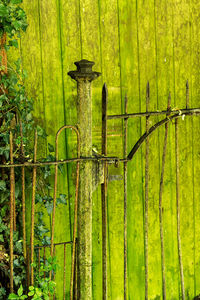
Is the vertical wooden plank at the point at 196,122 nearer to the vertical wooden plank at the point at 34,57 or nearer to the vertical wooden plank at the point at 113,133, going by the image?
the vertical wooden plank at the point at 113,133

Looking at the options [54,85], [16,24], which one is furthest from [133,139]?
[16,24]

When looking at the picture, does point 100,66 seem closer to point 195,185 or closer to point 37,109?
point 37,109

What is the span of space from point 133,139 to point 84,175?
1.06m

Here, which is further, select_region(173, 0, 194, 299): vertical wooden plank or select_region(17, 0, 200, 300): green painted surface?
select_region(173, 0, 194, 299): vertical wooden plank

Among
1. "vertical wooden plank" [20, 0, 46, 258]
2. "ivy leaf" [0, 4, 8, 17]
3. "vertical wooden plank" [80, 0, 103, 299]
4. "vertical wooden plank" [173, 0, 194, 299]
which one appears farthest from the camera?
"vertical wooden plank" [173, 0, 194, 299]

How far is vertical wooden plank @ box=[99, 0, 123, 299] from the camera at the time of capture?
8.66 feet

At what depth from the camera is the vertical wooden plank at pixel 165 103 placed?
2.78 m

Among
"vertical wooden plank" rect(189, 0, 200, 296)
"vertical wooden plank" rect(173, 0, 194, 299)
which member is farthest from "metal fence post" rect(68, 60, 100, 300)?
"vertical wooden plank" rect(189, 0, 200, 296)

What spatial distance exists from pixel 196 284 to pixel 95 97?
6.37 ft

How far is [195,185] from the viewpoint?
3057 millimetres

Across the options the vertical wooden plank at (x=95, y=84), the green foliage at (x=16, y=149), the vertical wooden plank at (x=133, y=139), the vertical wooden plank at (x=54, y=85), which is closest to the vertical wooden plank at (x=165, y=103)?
the vertical wooden plank at (x=133, y=139)

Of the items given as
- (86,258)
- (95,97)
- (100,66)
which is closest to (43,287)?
(86,258)

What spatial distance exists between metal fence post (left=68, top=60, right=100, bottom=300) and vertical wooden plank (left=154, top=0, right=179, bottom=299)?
1.21 metres

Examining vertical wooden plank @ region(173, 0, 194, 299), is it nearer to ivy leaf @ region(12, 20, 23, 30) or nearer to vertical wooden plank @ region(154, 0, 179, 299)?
vertical wooden plank @ region(154, 0, 179, 299)
